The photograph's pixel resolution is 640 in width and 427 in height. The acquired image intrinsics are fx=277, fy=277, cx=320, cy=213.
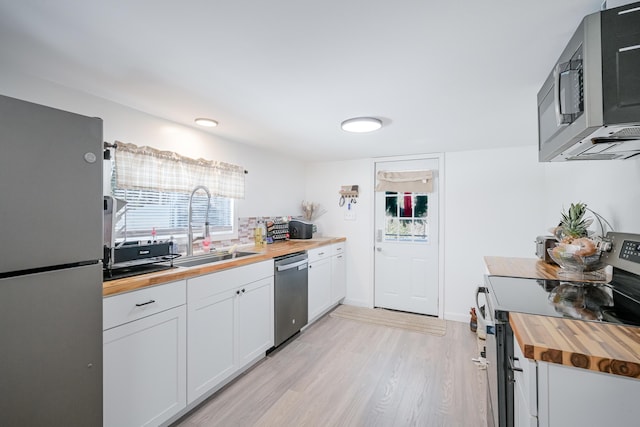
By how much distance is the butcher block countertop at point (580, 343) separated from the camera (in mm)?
738

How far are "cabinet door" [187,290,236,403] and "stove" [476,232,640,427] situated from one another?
5.54 feet

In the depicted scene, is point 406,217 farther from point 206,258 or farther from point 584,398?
point 584,398

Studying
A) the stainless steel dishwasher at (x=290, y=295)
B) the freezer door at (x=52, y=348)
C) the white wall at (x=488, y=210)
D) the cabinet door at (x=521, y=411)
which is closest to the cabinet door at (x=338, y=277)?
the white wall at (x=488, y=210)

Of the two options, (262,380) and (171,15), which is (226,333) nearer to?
(262,380)

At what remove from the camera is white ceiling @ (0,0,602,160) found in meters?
1.05

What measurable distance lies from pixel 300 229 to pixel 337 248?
59 cm

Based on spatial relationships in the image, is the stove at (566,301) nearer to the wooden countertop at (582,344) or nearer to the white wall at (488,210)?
the wooden countertop at (582,344)

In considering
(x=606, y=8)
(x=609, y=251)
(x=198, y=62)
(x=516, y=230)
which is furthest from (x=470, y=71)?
(x=516, y=230)

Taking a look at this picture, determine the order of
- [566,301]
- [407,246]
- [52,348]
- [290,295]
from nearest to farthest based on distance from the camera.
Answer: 1. [52,348]
2. [566,301]
3. [290,295]
4. [407,246]

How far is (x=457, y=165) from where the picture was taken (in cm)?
344

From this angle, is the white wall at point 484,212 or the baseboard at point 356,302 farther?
the baseboard at point 356,302

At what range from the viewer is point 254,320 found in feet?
7.66

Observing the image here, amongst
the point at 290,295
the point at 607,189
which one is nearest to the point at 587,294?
the point at 607,189

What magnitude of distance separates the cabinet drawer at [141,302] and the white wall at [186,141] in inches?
46.6
